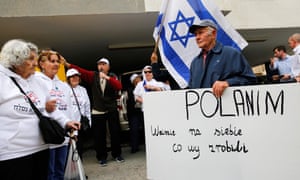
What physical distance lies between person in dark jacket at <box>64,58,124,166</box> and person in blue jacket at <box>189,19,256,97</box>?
8.81 feet

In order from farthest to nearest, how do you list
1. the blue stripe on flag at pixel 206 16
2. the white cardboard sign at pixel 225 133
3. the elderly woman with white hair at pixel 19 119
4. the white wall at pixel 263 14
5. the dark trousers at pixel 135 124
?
the white wall at pixel 263 14 → the dark trousers at pixel 135 124 → the blue stripe on flag at pixel 206 16 → the elderly woman with white hair at pixel 19 119 → the white cardboard sign at pixel 225 133

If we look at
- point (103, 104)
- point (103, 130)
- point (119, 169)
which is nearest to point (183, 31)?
point (103, 104)

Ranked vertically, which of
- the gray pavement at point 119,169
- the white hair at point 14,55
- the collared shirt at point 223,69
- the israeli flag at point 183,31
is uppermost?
the israeli flag at point 183,31

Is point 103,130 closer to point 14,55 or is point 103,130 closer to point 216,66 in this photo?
point 14,55

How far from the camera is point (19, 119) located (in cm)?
218

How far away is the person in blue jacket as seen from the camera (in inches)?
86.8

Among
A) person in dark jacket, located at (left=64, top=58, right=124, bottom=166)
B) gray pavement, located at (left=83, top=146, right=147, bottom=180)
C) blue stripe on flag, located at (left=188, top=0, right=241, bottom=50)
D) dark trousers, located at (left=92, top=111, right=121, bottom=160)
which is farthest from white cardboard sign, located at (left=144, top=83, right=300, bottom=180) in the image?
dark trousers, located at (left=92, top=111, right=121, bottom=160)

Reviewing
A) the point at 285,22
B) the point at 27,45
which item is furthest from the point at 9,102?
the point at 285,22

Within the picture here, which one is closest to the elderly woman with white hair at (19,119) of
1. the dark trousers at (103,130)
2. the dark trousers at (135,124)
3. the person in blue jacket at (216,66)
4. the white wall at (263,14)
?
the person in blue jacket at (216,66)

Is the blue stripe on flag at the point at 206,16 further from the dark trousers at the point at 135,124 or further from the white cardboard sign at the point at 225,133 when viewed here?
the dark trousers at the point at 135,124

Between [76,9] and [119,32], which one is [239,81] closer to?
[76,9]

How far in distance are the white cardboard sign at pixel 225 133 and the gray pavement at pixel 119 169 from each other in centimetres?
218

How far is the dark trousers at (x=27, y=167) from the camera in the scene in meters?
2.14

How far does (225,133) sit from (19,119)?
155cm
